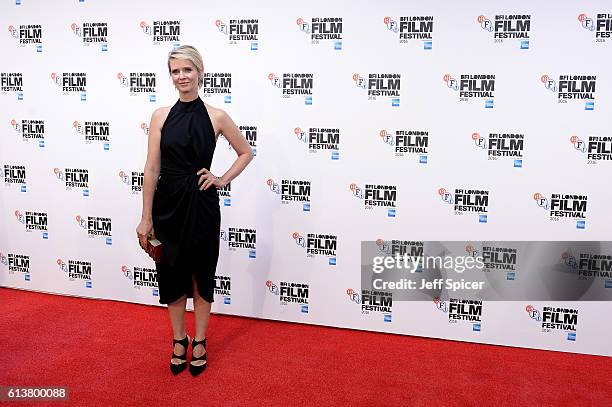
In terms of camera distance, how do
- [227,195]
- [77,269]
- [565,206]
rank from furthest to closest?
[77,269]
[227,195]
[565,206]

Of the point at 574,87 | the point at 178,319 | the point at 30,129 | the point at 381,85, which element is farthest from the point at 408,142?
the point at 30,129

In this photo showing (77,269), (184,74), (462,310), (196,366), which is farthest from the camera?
(77,269)

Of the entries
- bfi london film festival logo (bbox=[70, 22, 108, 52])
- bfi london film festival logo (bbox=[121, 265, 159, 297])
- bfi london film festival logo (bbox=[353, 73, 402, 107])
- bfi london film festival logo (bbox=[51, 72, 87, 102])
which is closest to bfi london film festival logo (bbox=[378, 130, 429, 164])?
bfi london film festival logo (bbox=[353, 73, 402, 107])

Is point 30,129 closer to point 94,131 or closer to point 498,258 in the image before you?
point 94,131

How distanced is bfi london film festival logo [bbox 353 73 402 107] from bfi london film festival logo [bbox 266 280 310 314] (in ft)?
4.27

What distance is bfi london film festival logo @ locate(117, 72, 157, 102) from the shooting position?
3.73m

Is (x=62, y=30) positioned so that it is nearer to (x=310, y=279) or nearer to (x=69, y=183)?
(x=69, y=183)

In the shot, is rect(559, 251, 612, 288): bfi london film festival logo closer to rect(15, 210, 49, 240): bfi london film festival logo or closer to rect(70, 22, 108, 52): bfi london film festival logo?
rect(70, 22, 108, 52): bfi london film festival logo

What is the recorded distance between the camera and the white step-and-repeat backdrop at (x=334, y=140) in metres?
3.21

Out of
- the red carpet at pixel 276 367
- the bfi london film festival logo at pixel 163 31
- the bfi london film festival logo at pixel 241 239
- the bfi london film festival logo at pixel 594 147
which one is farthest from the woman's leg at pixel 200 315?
the bfi london film festival logo at pixel 594 147

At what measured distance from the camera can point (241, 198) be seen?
371 cm

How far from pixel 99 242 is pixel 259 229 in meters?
1.22

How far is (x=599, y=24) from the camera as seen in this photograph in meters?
3.07

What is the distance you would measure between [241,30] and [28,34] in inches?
62.5
